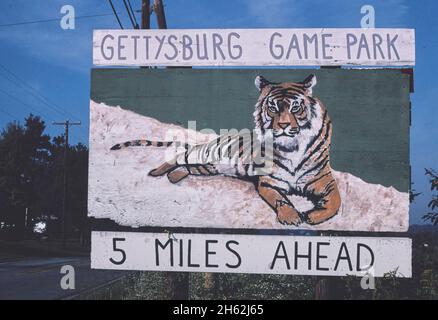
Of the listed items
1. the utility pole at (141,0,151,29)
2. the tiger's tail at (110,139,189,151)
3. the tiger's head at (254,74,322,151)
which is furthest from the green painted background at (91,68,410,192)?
the utility pole at (141,0,151,29)

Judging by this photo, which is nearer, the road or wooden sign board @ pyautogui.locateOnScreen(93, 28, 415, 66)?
wooden sign board @ pyautogui.locateOnScreen(93, 28, 415, 66)

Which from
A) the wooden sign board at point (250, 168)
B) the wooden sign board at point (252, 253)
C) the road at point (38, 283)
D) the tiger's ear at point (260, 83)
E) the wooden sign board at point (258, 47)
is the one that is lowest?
the road at point (38, 283)

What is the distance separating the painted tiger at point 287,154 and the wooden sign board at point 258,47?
0.47 metres

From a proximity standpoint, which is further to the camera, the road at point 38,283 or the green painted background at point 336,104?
the road at point 38,283

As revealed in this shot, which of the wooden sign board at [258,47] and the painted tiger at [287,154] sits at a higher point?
the wooden sign board at [258,47]

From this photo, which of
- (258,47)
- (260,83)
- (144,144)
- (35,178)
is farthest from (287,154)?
(35,178)

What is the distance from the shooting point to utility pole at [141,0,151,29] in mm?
12125

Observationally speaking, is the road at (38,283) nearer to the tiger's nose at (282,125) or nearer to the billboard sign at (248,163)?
the billboard sign at (248,163)

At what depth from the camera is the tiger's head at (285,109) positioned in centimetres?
996

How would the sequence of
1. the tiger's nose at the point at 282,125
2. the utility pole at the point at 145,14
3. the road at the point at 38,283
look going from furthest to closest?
the road at the point at 38,283 → the utility pole at the point at 145,14 → the tiger's nose at the point at 282,125

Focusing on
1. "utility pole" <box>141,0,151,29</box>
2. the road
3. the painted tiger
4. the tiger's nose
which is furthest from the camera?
the road

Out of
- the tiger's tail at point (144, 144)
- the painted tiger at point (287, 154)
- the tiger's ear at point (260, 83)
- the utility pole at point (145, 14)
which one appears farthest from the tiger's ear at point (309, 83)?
the utility pole at point (145, 14)

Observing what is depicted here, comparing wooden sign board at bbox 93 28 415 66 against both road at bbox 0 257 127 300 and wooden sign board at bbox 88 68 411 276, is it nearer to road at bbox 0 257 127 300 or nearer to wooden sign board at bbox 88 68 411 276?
wooden sign board at bbox 88 68 411 276
